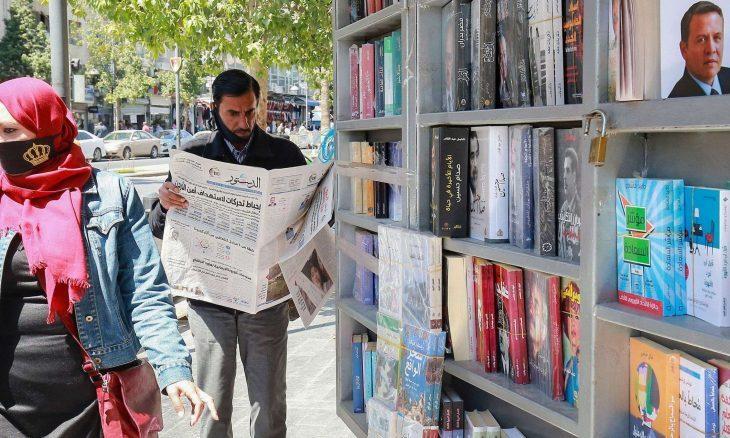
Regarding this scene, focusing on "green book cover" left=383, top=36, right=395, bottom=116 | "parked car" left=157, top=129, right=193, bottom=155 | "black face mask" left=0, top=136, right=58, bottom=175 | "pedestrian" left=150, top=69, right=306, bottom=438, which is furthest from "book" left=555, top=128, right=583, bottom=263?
"parked car" left=157, top=129, right=193, bottom=155

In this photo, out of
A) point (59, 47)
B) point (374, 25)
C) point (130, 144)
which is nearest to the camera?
point (374, 25)

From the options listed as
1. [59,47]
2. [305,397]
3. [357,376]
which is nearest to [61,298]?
[357,376]

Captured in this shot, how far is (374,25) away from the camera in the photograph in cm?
292

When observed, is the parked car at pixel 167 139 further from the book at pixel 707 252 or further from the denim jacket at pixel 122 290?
the book at pixel 707 252

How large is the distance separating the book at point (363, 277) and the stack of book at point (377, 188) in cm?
10

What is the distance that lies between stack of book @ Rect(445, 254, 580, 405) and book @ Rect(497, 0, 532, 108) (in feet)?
1.66

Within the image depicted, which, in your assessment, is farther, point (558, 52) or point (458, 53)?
Answer: point (458, 53)

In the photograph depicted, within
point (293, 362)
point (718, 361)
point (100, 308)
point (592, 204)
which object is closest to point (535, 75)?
point (592, 204)

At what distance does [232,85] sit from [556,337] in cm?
184

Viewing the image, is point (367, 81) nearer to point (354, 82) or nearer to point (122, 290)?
point (354, 82)

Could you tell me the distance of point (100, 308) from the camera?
2.11 metres

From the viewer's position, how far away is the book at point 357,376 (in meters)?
3.20

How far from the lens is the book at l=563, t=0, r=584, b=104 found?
1841 mm

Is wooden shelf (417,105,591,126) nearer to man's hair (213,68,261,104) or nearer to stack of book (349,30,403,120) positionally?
stack of book (349,30,403,120)
